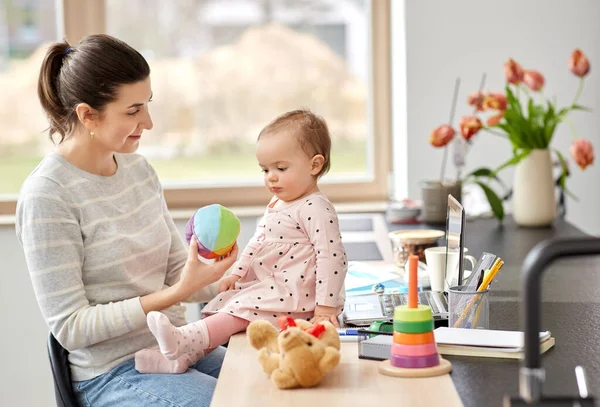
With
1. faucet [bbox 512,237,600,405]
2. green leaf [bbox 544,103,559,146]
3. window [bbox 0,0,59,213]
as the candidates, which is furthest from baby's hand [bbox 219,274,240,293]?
window [bbox 0,0,59,213]

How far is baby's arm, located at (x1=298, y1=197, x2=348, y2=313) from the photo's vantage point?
166 centimetres

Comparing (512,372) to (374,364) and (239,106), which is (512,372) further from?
(239,106)

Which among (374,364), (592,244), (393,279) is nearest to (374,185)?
(393,279)

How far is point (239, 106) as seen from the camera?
12.0 ft

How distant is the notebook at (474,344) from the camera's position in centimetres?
142

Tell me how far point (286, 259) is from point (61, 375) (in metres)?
0.53

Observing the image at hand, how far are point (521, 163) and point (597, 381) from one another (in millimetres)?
1753

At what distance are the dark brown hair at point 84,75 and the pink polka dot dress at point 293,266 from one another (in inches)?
17.2

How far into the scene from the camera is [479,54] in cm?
341

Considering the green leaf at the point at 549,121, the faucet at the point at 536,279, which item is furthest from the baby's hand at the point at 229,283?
the green leaf at the point at 549,121

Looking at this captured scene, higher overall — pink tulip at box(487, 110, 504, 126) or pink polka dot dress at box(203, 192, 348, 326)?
pink tulip at box(487, 110, 504, 126)

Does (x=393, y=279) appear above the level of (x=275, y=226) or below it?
below

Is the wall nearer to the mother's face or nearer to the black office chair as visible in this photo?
the mother's face

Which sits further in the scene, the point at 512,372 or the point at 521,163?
the point at 521,163
